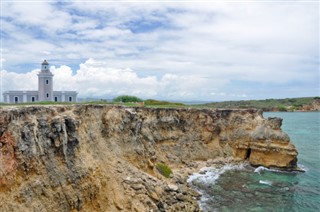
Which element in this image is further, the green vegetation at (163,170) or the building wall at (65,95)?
the building wall at (65,95)

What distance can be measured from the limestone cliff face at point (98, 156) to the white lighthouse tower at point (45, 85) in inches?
663

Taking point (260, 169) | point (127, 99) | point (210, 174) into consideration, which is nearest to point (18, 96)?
point (127, 99)

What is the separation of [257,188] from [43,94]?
110 feet

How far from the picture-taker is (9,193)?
20.5 meters

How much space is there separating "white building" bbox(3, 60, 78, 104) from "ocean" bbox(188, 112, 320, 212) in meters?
24.9

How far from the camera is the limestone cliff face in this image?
70.2 feet

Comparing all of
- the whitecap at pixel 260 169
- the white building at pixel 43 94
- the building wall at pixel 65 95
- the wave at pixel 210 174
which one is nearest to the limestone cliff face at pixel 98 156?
the whitecap at pixel 260 169

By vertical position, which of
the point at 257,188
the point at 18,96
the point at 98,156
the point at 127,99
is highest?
the point at 18,96

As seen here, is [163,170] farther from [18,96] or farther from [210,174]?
[18,96]

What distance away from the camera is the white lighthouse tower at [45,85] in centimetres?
5141

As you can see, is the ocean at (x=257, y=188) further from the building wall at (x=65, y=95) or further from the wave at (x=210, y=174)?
the building wall at (x=65, y=95)

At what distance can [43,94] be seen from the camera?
51.4m

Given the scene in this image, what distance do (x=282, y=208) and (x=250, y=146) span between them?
17.8 meters

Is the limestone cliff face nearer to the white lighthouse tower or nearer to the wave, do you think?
the wave
